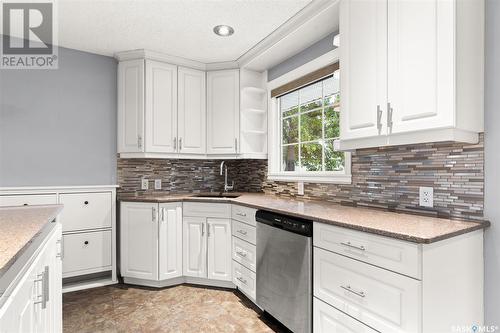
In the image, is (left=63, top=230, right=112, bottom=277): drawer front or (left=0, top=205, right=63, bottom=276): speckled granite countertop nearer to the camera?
(left=0, top=205, right=63, bottom=276): speckled granite countertop

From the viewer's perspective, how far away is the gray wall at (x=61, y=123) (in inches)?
110

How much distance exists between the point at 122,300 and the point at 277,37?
2787 mm

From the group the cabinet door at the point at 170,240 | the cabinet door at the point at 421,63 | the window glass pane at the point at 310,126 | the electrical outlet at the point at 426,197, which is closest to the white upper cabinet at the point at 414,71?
the cabinet door at the point at 421,63

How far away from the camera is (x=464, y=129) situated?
1.44 m

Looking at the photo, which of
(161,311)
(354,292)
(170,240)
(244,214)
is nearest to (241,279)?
(244,214)

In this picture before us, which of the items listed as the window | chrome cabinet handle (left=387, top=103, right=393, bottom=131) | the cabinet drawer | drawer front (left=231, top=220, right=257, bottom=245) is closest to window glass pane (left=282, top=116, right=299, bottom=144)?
the window

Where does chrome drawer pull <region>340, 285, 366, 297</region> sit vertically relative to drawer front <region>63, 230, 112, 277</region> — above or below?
above

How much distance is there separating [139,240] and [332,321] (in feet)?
6.68

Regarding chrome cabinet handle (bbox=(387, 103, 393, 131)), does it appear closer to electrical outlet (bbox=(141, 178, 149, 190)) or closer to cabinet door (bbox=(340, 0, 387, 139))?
cabinet door (bbox=(340, 0, 387, 139))

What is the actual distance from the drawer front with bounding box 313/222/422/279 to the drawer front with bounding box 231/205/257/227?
30.9 inches

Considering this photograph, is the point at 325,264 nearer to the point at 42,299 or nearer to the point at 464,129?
the point at 464,129

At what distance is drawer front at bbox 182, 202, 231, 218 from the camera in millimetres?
2819

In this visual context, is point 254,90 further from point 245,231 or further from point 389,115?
point 389,115

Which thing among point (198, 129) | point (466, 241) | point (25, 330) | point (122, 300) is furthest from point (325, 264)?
point (198, 129)
